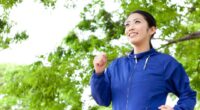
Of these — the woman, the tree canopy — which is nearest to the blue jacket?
the woman

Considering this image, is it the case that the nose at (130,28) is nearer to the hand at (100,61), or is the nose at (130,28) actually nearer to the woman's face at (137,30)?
the woman's face at (137,30)

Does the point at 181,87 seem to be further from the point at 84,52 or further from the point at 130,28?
the point at 84,52

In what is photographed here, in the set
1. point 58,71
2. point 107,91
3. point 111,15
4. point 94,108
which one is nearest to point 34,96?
point 58,71

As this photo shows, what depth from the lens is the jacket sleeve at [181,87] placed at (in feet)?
6.95

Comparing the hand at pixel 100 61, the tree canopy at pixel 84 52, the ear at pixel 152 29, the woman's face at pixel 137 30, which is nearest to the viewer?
the hand at pixel 100 61

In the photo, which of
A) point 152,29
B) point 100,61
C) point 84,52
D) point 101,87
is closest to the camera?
point 100,61

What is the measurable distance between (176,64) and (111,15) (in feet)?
16.0

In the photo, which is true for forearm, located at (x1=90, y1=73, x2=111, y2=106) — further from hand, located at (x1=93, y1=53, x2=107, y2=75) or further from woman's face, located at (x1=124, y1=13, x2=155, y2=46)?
woman's face, located at (x1=124, y1=13, x2=155, y2=46)

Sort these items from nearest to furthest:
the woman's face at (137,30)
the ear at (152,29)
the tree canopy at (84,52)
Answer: the woman's face at (137,30), the ear at (152,29), the tree canopy at (84,52)

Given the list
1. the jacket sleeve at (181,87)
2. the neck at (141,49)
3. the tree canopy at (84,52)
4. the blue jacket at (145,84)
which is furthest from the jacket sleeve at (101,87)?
the tree canopy at (84,52)

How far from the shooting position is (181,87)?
2.15 m

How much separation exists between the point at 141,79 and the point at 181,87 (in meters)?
0.22

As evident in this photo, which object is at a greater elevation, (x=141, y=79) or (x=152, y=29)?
(x=152, y=29)

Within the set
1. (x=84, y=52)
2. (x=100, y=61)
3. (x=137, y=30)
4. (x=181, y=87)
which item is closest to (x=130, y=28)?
(x=137, y=30)
